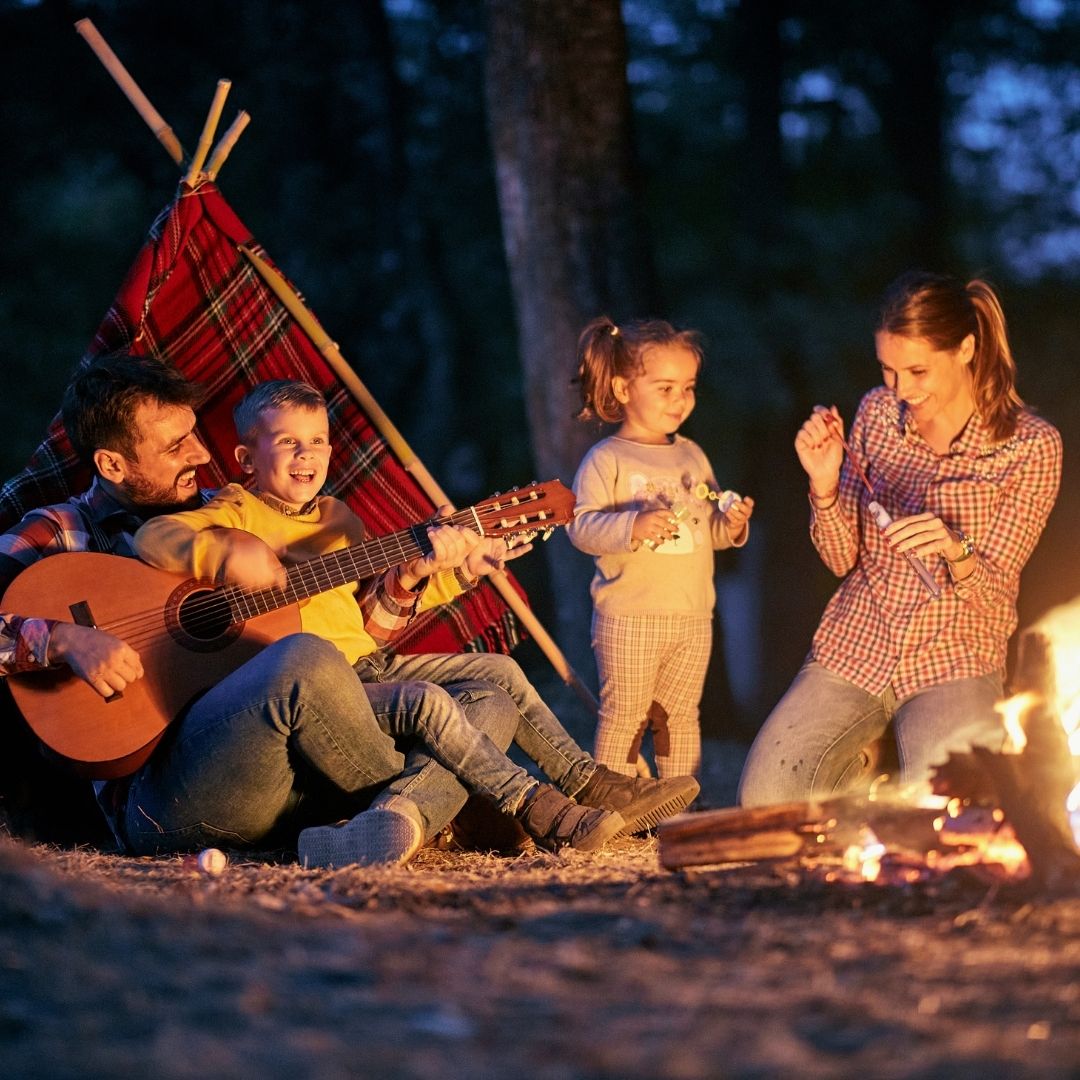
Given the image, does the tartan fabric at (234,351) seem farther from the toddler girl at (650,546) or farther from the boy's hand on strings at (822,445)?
the boy's hand on strings at (822,445)

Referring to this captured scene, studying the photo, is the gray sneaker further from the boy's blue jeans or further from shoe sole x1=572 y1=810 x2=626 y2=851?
shoe sole x1=572 y1=810 x2=626 y2=851

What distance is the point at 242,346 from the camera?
523 centimetres

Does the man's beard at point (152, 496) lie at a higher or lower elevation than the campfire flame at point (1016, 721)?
higher

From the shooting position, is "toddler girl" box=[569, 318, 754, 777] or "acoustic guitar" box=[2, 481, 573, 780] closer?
"acoustic guitar" box=[2, 481, 573, 780]

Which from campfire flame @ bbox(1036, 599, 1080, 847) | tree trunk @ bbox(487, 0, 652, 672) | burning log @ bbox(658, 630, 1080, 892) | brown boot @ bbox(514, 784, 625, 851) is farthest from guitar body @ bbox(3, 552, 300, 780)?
tree trunk @ bbox(487, 0, 652, 672)

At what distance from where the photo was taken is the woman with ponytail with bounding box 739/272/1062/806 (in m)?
4.52

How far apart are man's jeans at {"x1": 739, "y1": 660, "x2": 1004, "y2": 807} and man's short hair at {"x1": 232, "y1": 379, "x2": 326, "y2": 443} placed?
6.08 ft

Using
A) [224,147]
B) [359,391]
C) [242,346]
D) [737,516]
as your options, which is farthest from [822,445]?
[224,147]

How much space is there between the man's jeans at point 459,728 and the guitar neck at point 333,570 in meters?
0.35

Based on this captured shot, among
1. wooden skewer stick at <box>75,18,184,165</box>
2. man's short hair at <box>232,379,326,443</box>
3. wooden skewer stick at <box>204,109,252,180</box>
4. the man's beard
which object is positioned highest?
wooden skewer stick at <box>75,18,184,165</box>

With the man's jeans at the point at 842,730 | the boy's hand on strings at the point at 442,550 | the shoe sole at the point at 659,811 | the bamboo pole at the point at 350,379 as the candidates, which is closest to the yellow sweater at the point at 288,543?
the boy's hand on strings at the point at 442,550

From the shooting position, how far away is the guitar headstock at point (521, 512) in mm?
4508

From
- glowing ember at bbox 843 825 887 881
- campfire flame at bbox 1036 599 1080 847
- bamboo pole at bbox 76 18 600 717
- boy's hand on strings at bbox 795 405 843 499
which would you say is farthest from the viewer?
bamboo pole at bbox 76 18 600 717

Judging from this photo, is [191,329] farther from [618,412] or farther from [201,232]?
[618,412]
